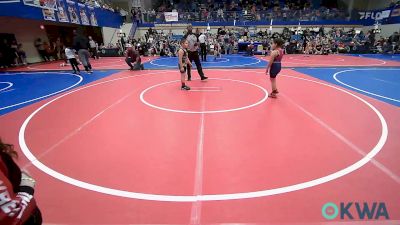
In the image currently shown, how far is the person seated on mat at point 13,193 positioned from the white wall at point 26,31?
19008 millimetres

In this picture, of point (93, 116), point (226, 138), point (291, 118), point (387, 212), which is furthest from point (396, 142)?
point (93, 116)

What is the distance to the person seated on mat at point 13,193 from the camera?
1292 mm

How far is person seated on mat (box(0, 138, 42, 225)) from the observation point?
1292 mm

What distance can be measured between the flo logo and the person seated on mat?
2595mm

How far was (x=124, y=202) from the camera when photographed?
9.17 ft

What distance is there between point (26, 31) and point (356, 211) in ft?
70.6

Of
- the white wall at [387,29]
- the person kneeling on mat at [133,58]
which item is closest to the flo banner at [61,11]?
the person kneeling on mat at [133,58]

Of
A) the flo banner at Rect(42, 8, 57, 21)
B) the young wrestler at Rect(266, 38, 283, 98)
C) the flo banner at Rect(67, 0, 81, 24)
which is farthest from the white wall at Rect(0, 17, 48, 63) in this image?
the young wrestler at Rect(266, 38, 283, 98)

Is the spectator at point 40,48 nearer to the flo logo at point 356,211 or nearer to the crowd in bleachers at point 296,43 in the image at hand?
the crowd in bleachers at point 296,43

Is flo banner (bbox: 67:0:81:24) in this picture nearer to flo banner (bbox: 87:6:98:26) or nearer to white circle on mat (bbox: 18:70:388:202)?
flo banner (bbox: 87:6:98:26)

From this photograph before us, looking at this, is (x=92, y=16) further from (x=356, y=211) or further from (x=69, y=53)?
A: (x=356, y=211)

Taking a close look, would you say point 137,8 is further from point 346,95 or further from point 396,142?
point 396,142

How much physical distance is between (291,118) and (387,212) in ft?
9.36

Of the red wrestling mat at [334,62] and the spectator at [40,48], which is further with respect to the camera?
the spectator at [40,48]
